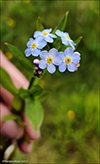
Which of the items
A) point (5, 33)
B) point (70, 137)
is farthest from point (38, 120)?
point (5, 33)

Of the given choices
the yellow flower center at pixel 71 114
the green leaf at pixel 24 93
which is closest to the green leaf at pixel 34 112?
the green leaf at pixel 24 93

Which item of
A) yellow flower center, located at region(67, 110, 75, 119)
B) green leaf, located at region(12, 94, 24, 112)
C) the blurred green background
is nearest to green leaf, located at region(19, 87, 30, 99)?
green leaf, located at region(12, 94, 24, 112)

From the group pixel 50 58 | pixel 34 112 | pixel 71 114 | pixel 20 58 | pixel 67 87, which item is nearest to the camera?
pixel 50 58

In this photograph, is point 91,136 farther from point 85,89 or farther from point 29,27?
point 29,27

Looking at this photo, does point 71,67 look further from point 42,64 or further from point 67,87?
point 67,87

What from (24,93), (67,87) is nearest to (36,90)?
(24,93)

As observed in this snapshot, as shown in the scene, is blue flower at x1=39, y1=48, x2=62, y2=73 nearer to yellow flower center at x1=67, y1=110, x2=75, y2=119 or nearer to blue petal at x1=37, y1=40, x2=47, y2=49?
blue petal at x1=37, y1=40, x2=47, y2=49
